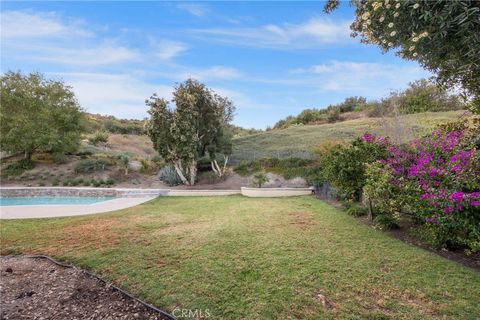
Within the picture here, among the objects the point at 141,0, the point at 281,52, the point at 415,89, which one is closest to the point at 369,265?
the point at 141,0

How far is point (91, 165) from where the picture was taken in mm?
17656

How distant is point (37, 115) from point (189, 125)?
12328 mm

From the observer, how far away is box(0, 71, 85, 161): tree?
669 inches

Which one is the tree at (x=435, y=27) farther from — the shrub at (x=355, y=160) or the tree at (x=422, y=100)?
the tree at (x=422, y=100)

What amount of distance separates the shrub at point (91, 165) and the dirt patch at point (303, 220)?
15.3m

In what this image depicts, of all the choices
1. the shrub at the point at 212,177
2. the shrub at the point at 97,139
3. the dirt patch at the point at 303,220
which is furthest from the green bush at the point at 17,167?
the dirt patch at the point at 303,220

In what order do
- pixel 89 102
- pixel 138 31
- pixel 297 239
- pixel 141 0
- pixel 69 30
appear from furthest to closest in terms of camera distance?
pixel 89 102 < pixel 138 31 < pixel 69 30 < pixel 141 0 < pixel 297 239

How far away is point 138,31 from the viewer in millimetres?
10516

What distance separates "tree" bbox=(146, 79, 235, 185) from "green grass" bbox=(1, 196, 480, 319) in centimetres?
725

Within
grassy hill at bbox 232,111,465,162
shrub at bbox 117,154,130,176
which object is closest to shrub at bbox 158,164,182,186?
shrub at bbox 117,154,130,176

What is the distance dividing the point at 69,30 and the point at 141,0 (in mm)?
3436

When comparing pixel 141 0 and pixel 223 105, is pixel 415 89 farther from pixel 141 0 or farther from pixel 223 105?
pixel 141 0

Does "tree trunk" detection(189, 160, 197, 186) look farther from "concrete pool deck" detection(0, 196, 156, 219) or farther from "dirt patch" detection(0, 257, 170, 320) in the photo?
"dirt patch" detection(0, 257, 170, 320)

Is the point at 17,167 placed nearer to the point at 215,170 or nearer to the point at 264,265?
the point at 215,170
